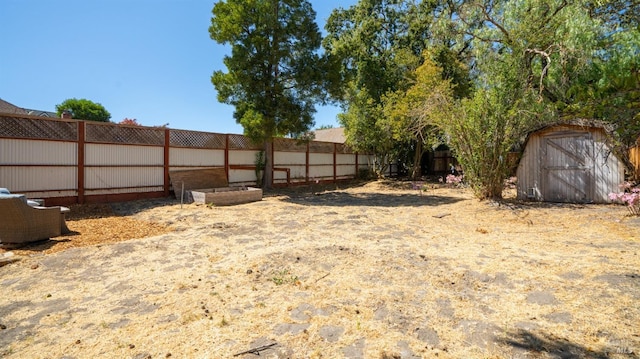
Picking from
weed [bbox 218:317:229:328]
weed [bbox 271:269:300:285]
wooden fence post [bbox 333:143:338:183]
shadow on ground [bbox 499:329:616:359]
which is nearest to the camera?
shadow on ground [bbox 499:329:616:359]

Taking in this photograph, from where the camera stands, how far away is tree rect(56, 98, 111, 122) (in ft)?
110

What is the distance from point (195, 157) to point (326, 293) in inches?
363

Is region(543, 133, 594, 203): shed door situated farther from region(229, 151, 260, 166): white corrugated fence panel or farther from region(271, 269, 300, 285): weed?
region(229, 151, 260, 166): white corrugated fence panel

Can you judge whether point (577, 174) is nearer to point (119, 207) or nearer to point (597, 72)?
point (597, 72)

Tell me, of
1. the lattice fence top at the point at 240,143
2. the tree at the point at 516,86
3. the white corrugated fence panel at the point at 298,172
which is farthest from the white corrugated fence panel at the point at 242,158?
the tree at the point at 516,86

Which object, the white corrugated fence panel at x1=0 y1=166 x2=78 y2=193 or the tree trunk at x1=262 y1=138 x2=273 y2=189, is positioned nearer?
the white corrugated fence panel at x1=0 y1=166 x2=78 y2=193

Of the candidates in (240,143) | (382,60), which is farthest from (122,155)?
(382,60)

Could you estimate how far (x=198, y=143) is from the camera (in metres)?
11.2

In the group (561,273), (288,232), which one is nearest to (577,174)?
(561,273)

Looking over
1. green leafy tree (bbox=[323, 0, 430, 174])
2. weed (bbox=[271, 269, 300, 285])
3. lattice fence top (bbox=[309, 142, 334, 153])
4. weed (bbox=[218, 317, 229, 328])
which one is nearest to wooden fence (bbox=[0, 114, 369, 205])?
lattice fence top (bbox=[309, 142, 334, 153])

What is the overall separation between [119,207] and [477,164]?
968 centimetres

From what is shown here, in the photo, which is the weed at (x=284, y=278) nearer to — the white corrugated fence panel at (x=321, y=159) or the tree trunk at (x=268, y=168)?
the tree trunk at (x=268, y=168)

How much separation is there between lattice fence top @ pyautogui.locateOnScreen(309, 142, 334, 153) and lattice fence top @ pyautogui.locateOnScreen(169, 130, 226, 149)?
192 inches

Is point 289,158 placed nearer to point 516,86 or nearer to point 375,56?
point 516,86
